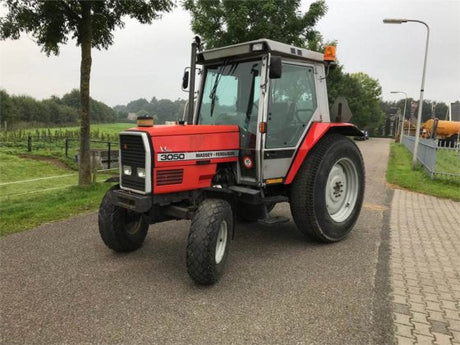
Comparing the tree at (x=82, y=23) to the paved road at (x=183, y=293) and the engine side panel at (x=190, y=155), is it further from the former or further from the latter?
the engine side panel at (x=190, y=155)

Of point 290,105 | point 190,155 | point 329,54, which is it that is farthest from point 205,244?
point 329,54

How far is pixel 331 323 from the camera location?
2930 millimetres

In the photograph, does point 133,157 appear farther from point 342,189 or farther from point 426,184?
point 426,184

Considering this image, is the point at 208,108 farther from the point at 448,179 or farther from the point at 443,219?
the point at 448,179

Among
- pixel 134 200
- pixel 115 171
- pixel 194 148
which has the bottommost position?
pixel 115 171

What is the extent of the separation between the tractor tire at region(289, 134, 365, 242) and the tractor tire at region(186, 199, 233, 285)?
4.43ft

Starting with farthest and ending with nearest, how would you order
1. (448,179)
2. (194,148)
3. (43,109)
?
1. (43,109)
2. (448,179)
3. (194,148)

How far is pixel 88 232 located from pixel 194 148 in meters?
2.34

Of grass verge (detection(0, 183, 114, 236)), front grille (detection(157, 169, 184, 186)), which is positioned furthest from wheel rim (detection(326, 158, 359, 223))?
grass verge (detection(0, 183, 114, 236))

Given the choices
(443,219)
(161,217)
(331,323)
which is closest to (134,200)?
(161,217)

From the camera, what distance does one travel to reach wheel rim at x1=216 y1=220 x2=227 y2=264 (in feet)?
11.9

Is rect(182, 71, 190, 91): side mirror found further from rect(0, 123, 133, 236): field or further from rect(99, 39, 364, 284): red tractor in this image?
rect(0, 123, 133, 236): field

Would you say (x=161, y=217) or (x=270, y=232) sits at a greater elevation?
(x=161, y=217)

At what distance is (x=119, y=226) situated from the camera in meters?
4.16
